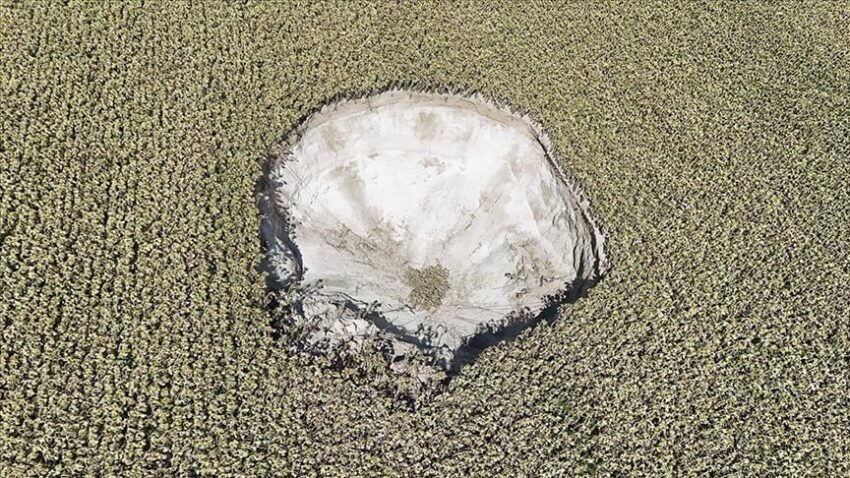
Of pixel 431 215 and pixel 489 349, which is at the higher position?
pixel 431 215

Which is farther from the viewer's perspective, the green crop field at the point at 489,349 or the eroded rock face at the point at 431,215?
the eroded rock face at the point at 431,215

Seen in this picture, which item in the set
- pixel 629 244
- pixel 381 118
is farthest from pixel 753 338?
pixel 381 118

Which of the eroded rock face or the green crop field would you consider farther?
the eroded rock face

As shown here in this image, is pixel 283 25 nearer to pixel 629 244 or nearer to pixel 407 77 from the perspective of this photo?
pixel 407 77

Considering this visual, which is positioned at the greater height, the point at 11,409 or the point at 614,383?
the point at 614,383
